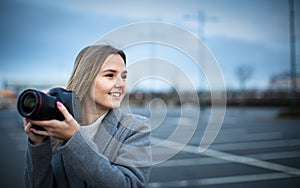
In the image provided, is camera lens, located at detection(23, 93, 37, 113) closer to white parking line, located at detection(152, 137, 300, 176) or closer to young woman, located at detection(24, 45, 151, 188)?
young woman, located at detection(24, 45, 151, 188)

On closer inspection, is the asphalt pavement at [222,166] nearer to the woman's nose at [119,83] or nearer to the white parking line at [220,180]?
the white parking line at [220,180]

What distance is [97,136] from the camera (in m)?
1.12

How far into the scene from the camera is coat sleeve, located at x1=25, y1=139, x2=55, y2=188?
1.08 m

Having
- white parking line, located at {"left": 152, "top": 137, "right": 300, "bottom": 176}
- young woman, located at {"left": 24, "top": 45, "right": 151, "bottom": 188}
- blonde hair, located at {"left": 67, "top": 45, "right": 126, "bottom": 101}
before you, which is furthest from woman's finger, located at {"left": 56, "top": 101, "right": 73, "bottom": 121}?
white parking line, located at {"left": 152, "top": 137, "right": 300, "bottom": 176}

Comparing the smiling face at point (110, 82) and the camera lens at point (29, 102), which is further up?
the smiling face at point (110, 82)

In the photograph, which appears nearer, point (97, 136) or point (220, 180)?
point (97, 136)

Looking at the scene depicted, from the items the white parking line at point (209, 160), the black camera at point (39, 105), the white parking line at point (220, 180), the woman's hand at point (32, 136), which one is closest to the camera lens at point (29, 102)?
the black camera at point (39, 105)

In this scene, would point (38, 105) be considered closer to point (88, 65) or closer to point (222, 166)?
point (88, 65)

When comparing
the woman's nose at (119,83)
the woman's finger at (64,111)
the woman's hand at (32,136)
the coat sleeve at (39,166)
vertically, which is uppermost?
the woman's nose at (119,83)

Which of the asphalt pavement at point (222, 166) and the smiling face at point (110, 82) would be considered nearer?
the smiling face at point (110, 82)

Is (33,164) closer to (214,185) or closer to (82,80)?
(82,80)

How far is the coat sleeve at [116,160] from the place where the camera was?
96 cm

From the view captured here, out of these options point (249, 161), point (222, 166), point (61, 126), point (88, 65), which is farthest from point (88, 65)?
point (249, 161)

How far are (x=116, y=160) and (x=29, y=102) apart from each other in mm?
358
